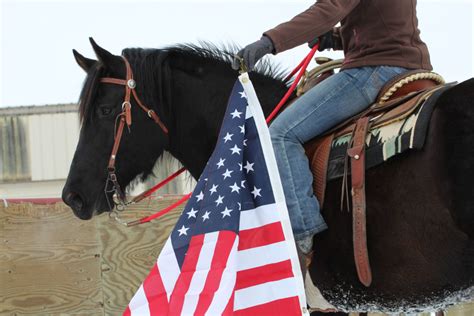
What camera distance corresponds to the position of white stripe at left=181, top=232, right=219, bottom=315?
2973mm

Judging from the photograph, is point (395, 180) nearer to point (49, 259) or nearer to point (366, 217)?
point (366, 217)

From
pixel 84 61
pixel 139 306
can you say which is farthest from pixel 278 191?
pixel 84 61

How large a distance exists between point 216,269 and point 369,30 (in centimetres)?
152

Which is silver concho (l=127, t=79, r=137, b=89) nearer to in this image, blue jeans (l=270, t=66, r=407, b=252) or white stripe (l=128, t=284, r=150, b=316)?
blue jeans (l=270, t=66, r=407, b=252)

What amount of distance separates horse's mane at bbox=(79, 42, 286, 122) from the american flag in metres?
0.69

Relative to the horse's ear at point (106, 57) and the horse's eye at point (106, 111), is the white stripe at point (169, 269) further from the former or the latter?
the horse's ear at point (106, 57)

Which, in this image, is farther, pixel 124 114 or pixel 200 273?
pixel 124 114

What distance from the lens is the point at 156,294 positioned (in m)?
3.12

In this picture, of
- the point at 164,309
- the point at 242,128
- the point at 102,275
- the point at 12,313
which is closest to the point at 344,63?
the point at 242,128

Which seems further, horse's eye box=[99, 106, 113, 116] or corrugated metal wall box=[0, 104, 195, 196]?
corrugated metal wall box=[0, 104, 195, 196]

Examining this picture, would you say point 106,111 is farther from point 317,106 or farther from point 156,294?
point 317,106

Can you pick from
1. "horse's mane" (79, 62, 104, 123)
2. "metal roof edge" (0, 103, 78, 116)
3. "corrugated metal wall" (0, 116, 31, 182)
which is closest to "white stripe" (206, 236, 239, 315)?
"horse's mane" (79, 62, 104, 123)

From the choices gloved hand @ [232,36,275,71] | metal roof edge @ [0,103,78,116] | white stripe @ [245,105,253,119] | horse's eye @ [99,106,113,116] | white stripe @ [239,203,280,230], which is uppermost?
gloved hand @ [232,36,275,71]

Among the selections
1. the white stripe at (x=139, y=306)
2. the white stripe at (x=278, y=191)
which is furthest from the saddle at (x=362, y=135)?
the white stripe at (x=139, y=306)
